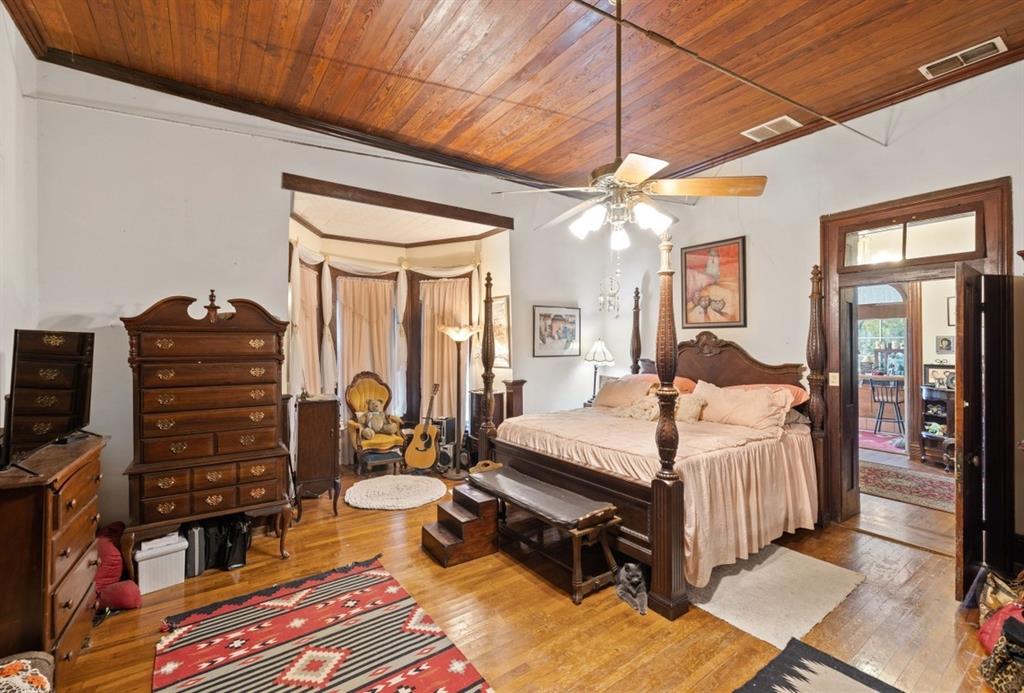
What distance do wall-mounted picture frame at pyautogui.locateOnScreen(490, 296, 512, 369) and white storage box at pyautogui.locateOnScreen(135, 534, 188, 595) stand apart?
3299 mm

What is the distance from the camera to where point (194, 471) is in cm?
282

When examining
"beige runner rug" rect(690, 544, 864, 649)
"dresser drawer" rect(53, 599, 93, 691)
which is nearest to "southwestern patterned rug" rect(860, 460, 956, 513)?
"beige runner rug" rect(690, 544, 864, 649)

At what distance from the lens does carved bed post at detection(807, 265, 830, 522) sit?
3.69 meters

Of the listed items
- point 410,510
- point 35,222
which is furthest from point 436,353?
point 35,222

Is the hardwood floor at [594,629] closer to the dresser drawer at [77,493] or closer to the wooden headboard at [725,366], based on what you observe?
the dresser drawer at [77,493]

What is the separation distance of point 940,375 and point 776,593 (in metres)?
4.80

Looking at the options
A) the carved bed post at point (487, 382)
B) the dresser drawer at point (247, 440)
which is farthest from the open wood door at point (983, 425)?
the dresser drawer at point (247, 440)

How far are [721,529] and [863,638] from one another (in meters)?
0.78

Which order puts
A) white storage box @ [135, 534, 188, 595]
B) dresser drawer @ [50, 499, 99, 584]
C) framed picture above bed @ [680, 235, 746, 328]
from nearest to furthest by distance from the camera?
dresser drawer @ [50, 499, 99, 584]
white storage box @ [135, 534, 188, 595]
framed picture above bed @ [680, 235, 746, 328]

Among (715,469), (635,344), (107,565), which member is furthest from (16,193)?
(635,344)

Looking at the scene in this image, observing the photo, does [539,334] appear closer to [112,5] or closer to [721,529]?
[721,529]

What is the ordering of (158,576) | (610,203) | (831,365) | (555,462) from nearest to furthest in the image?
1. (610,203)
2. (158,576)
3. (555,462)
4. (831,365)

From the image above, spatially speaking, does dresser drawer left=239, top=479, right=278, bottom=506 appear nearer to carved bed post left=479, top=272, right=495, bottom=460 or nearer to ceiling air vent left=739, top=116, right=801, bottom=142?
carved bed post left=479, top=272, right=495, bottom=460

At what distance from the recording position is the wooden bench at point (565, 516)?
2617mm
